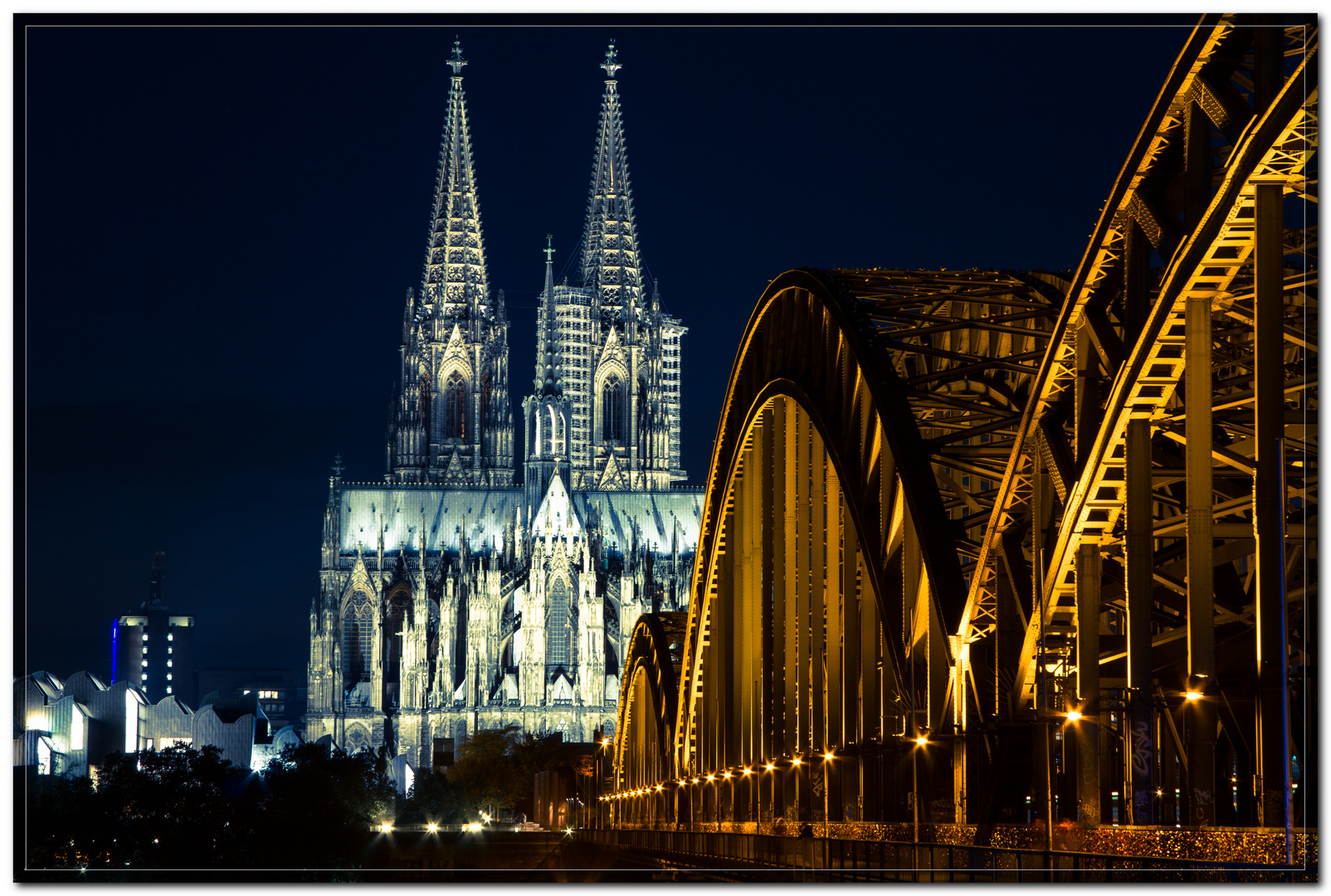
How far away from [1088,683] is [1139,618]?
139 cm

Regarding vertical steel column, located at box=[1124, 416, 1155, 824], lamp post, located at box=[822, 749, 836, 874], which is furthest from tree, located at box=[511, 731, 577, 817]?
vertical steel column, located at box=[1124, 416, 1155, 824]

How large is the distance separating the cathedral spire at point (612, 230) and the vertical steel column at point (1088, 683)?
15252 cm

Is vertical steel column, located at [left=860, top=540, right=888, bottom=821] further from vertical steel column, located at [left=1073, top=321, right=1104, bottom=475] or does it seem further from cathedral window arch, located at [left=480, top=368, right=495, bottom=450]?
cathedral window arch, located at [left=480, top=368, right=495, bottom=450]

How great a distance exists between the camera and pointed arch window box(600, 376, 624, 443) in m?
174

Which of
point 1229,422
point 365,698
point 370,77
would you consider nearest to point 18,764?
point 370,77

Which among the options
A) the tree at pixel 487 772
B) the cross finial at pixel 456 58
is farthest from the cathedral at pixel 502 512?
the cross finial at pixel 456 58

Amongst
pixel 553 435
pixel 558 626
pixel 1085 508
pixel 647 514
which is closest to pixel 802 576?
pixel 1085 508

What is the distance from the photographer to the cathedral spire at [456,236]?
17550 centimetres

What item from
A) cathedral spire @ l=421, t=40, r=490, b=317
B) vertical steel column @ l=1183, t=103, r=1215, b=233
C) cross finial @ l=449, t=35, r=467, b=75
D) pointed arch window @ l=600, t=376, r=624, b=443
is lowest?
vertical steel column @ l=1183, t=103, r=1215, b=233

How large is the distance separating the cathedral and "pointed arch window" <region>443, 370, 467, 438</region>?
0.56ft

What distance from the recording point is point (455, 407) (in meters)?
176

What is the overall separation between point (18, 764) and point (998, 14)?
15.5m

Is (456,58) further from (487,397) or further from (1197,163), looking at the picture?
(487,397)

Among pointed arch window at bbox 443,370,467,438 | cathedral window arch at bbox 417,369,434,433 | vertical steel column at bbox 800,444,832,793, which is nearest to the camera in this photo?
vertical steel column at bbox 800,444,832,793
